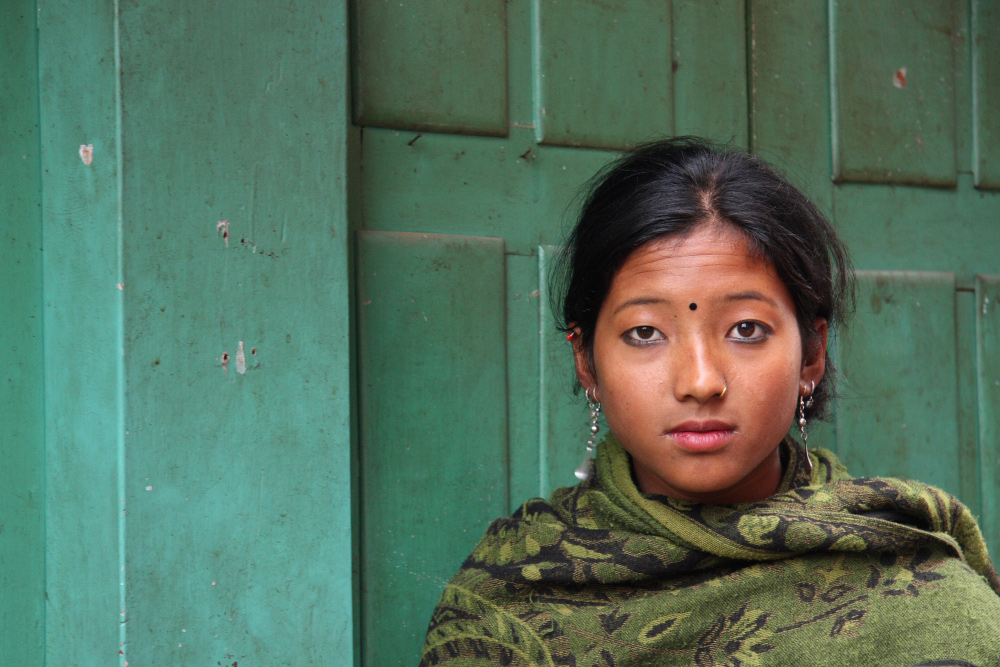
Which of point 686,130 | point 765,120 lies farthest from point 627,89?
point 765,120

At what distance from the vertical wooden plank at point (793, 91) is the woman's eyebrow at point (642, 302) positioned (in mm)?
789

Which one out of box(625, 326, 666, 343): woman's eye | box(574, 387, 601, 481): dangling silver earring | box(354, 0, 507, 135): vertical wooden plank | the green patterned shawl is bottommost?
the green patterned shawl

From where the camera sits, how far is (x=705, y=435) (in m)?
1.08

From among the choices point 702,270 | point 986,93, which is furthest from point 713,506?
point 986,93

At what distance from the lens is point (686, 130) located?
67.2 inches

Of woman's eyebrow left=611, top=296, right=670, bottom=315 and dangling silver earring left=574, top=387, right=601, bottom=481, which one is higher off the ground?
woman's eyebrow left=611, top=296, right=670, bottom=315

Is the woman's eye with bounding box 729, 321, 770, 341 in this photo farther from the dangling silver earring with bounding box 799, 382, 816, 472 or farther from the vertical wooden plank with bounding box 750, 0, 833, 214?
the vertical wooden plank with bounding box 750, 0, 833, 214

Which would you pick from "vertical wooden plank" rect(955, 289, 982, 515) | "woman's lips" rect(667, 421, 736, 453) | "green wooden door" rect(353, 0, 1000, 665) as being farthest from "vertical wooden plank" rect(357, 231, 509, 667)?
"vertical wooden plank" rect(955, 289, 982, 515)

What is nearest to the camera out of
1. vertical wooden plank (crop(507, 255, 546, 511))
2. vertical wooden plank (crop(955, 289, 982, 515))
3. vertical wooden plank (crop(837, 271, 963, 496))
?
vertical wooden plank (crop(507, 255, 546, 511))

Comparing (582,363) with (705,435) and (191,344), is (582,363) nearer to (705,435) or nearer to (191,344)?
(705,435)

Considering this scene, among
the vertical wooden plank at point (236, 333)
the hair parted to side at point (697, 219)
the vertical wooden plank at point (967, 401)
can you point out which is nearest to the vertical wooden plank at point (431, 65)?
the vertical wooden plank at point (236, 333)

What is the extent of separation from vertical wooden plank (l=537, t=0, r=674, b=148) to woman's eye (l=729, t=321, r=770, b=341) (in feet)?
2.08

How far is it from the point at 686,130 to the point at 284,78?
80 centimetres

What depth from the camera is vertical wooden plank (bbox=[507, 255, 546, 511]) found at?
1550 mm
